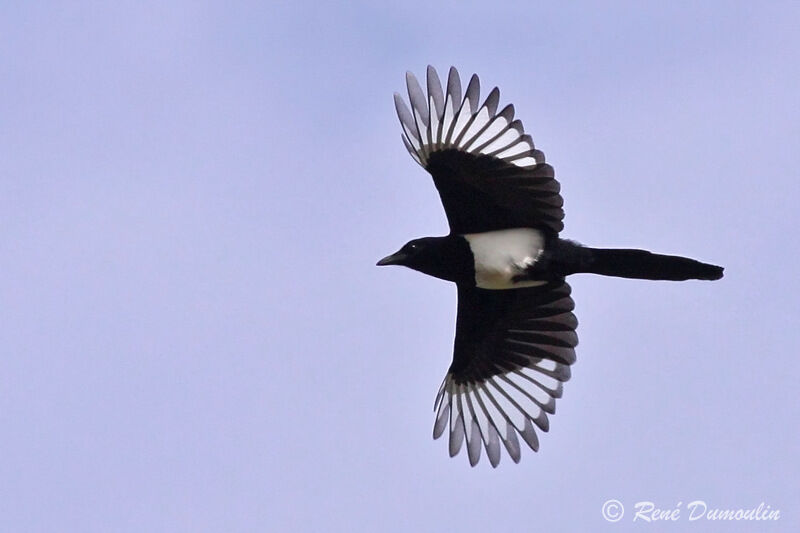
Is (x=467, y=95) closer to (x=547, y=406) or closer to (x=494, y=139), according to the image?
(x=494, y=139)

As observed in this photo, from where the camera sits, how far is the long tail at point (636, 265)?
8.32 meters

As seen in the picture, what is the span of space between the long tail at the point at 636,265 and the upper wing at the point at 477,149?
24 cm

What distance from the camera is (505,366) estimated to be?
9234 mm

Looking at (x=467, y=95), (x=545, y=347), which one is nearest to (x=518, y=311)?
(x=545, y=347)

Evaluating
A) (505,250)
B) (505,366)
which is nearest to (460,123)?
(505,250)

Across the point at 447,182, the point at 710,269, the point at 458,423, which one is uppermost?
the point at 447,182

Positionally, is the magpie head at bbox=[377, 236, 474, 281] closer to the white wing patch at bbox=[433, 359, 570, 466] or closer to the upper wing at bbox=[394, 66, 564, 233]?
the upper wing at bbox=[394, 66, 564, 233]

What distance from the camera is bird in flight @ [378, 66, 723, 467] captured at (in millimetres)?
8312

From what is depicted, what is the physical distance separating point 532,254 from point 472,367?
108 centimetres

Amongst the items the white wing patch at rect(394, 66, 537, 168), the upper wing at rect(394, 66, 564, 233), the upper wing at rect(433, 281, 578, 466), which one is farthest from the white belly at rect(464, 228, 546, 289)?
the white wing patch at rect(394, 66, 537, 168)

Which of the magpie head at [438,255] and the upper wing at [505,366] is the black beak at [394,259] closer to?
the magpie head at [438,255]

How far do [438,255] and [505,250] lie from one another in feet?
1.30

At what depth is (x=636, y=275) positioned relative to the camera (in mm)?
8469

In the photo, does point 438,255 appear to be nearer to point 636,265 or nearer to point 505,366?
point 505,366
